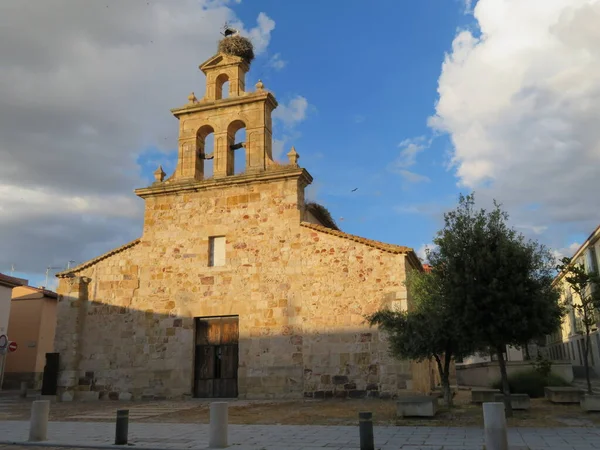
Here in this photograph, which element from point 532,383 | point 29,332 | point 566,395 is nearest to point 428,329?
point 566,395

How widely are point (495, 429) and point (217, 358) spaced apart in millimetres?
11803

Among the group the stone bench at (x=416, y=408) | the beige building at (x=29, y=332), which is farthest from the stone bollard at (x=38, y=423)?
the beige building at (x=29, y=332)

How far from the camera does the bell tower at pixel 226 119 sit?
18.4 m

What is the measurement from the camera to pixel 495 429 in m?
6.82

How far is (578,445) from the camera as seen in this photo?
289 inches

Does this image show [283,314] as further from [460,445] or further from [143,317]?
[460,445]

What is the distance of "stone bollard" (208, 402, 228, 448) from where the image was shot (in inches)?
311

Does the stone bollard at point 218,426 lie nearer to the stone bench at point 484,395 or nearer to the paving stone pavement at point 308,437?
the paving stone pavement at point 308,437

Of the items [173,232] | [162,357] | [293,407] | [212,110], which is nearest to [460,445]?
[293,407]

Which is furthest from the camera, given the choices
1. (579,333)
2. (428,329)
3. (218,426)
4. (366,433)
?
(579,333)

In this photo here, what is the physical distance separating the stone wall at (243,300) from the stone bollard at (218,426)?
313 inches

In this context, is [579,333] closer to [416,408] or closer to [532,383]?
[532,383]

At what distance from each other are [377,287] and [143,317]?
27.1ft

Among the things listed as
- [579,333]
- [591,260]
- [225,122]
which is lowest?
[579,333]
